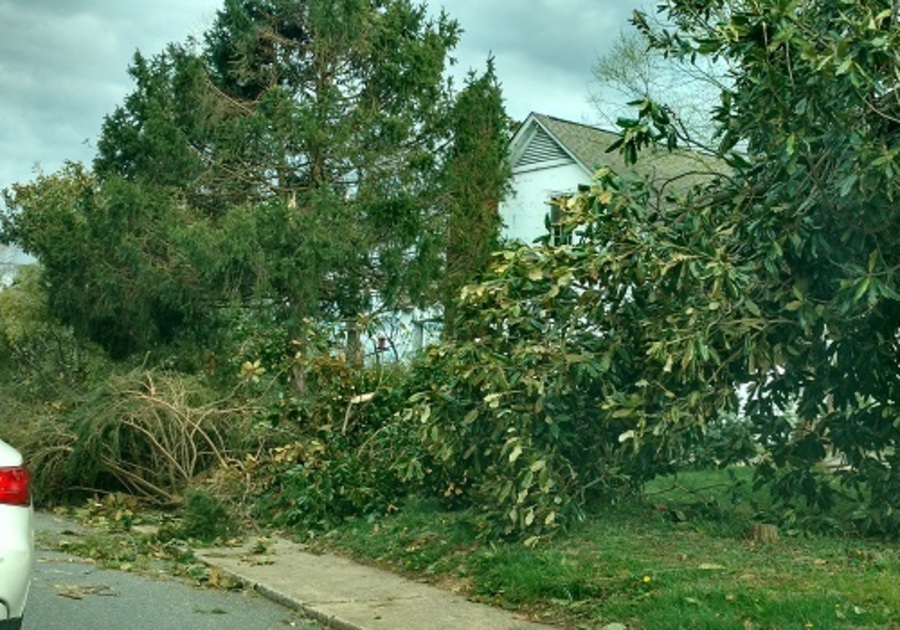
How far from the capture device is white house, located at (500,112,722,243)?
28.6m

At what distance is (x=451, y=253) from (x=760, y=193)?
15.9m

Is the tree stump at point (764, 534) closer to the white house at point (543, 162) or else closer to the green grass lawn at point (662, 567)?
the green grass lawn at point (662, 567)

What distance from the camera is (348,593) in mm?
10211

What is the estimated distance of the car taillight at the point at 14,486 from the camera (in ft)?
20.3

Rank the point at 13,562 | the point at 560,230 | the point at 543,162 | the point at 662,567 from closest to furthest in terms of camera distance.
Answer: the point at 13,562 < the point at 662,567 < the point at 560,230 < the point at 543,162

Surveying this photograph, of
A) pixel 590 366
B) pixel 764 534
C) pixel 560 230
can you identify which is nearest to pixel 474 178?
pixel 560 230

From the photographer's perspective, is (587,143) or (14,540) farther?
(587,143)

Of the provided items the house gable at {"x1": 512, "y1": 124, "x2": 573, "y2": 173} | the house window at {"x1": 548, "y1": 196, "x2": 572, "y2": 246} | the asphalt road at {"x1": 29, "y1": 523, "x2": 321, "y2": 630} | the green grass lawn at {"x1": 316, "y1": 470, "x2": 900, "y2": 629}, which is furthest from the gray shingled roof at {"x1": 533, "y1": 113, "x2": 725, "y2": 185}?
the asphalt road at {"x1": 29, "y1": 523, "x2": 321, "y2": 630}

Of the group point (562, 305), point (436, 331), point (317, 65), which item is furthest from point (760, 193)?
point (317, 65)

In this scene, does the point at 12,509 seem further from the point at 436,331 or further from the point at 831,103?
the point at 436,331

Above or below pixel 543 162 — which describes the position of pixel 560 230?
below

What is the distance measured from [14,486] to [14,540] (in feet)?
0.92

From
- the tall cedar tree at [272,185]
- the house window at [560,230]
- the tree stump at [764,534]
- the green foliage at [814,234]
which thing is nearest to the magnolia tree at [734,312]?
the green foliage at [814,234]

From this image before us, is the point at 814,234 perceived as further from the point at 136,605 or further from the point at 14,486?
the point at 14,486
